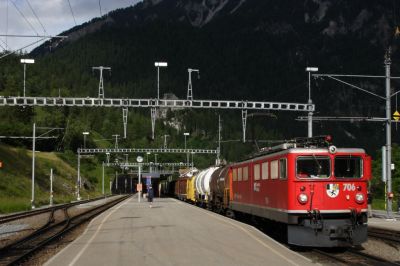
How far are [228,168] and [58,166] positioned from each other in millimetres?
76198

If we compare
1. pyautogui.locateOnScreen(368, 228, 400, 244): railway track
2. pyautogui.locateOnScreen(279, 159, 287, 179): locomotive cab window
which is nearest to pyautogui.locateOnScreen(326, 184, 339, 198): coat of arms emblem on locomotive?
pyautogui.locateOnScreen(279, 159, 287, 179): locomotive cab window

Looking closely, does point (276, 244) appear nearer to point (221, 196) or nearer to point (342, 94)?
point (221, 196)

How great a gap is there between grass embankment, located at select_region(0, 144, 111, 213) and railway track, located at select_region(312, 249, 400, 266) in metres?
33.7

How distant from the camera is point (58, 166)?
4166 inches

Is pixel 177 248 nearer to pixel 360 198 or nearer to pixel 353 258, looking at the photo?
pixel 353 258

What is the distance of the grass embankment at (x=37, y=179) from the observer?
6367cm

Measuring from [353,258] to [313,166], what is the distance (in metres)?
2.87

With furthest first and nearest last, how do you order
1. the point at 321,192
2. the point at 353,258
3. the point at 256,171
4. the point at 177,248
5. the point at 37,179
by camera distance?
1. the point at 37,179
2. the point at 256,171
3. the point at 321,192
4. the point at 177,248
5. the point at 353,258

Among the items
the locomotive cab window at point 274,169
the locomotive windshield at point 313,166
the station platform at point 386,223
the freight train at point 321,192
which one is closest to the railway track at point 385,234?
the station platform at point 386,223

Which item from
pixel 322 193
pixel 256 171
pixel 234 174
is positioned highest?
pixel 256 171

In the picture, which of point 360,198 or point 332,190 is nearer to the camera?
point 332,190

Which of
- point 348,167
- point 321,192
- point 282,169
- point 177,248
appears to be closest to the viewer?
point 177,248

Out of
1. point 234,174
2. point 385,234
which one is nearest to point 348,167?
point 385,234

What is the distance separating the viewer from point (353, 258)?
17.4 meters
